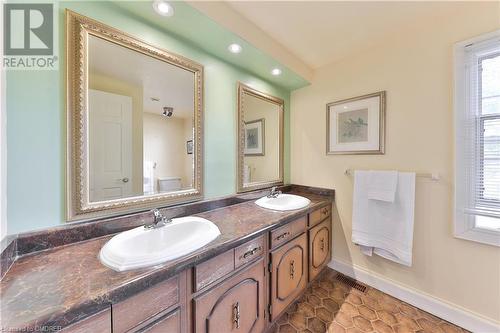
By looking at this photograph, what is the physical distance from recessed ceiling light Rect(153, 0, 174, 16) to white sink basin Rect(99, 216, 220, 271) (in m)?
1.27

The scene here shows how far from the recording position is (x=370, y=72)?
70.1 inches

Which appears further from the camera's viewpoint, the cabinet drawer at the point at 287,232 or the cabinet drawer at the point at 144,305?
the cabinet drawer at the point at 287,232

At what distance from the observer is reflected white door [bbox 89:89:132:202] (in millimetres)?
1011

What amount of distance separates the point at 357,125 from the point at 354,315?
166cm

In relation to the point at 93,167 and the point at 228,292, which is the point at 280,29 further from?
the point at 228,292

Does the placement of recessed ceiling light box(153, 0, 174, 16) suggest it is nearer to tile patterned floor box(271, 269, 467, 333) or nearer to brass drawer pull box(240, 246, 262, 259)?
brass drawer pull box(240, 246, 262, 259)

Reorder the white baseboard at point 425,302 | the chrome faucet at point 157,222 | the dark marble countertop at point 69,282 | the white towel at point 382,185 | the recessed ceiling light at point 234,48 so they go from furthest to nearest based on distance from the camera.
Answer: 1. the white towel at point 382,185
2. the recessed ceiling light at point 234,48
3. the white baseboard at point 425,302
4. the chrome faucet at point 157,222
5. the dark marble countertop at point 69,282

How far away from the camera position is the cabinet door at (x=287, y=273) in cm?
129

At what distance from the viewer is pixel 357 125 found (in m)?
1.85

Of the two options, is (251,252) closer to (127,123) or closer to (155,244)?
(155,244)

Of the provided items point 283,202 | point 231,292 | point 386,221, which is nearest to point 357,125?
point 386,221

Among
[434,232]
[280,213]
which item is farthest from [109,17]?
[434,232]

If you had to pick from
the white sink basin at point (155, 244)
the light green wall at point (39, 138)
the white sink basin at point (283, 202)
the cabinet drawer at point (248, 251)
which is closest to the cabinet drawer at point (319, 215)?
the white sink basin at point (283, 202)

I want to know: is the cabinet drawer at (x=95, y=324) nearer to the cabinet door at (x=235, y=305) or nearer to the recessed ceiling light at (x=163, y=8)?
the cabinet door at (x=235, y=305)
